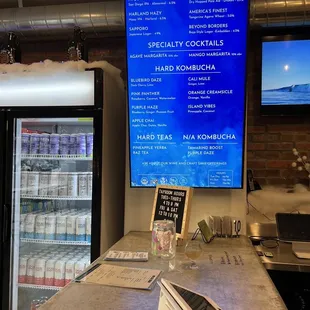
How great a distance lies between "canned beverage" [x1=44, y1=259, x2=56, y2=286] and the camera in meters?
2.72

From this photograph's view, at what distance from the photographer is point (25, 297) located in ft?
9.17

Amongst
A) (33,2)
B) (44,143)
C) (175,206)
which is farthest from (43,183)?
(33,2)

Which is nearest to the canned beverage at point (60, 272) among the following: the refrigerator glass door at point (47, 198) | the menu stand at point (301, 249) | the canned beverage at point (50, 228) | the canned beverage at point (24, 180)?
the refrigerator glass door at point (47, 198)

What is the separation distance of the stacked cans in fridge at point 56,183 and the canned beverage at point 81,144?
17 cm

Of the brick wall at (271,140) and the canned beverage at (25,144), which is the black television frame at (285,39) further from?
the canned beverage at (25,144)

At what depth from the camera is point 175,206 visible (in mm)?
2100

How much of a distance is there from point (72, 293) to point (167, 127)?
4.30ft

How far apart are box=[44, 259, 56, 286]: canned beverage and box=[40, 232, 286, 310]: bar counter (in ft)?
3.67

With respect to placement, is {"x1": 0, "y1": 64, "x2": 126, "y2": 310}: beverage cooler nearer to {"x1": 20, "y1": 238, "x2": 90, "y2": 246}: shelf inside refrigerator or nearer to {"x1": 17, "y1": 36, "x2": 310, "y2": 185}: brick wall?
{"x1": 20, "y1": 238, "x2": 90, "y2": 246}: shelf inside refrigerator

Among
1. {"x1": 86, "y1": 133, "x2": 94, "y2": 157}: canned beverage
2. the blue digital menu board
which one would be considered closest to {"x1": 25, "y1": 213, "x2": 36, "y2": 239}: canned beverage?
{"x1": 86, "y1": 133, "x2": 94, "y2": 157}: canned beverage

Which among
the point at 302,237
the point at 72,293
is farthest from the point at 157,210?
the point at 302,237

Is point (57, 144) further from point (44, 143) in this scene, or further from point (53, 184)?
point (53, 184)

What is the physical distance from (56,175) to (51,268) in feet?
2.49

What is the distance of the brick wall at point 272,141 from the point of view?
3188 mm
